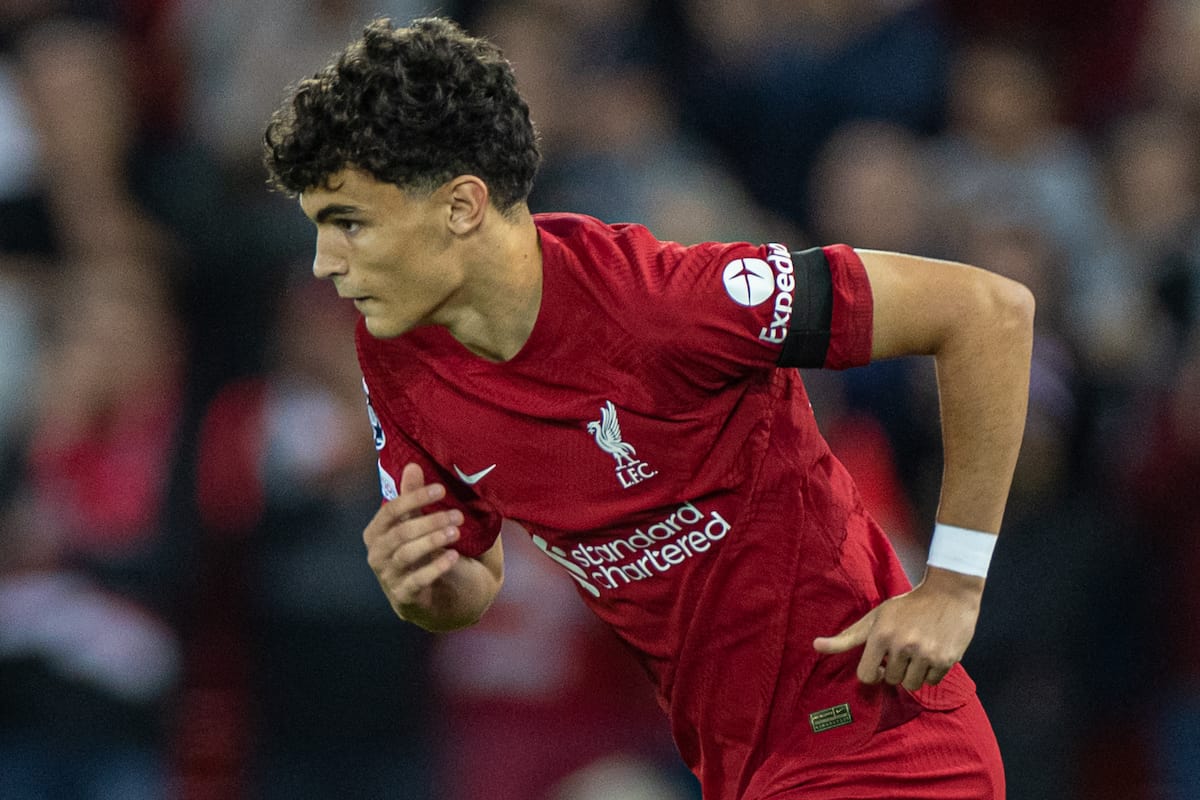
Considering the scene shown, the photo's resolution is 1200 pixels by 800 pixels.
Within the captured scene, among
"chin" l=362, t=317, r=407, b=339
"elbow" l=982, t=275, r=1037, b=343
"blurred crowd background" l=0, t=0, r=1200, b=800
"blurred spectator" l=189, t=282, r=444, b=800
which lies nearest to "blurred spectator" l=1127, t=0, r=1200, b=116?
"blurred crowd background" l=0, t=0, r=1200, b=800

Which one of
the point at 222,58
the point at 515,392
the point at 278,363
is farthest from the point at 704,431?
the point at 222,58

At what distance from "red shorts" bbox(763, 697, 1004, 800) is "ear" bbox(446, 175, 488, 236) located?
115 cm

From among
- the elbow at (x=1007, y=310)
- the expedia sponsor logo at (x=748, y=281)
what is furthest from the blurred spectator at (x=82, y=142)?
the elbow at (x=1007, y=310)

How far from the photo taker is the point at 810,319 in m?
2.84

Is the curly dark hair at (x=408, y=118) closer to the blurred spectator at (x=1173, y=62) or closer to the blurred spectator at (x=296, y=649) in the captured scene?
the blurred spectator at (x=296, y=649)

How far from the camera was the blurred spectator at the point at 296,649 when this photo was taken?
17.1 feet

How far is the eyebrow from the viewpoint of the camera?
2887 millimetres

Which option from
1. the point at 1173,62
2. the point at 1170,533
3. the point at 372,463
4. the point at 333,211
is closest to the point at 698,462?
the point at 333,211

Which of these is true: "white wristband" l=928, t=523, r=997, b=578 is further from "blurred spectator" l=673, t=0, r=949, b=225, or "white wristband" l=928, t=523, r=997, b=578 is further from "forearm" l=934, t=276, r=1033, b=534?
"blurred spectator" l=673, t=0, r=949, b=225

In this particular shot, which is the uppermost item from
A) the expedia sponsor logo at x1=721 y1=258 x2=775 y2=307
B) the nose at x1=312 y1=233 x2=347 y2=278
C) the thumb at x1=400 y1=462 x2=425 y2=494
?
the nose at x1=312 y1=233 x2=347 y2=278

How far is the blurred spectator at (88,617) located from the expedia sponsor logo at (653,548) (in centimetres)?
245

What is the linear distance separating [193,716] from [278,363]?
1.19m

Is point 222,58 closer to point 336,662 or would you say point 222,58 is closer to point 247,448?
point 247,448

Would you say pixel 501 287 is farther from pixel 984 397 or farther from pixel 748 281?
pixel 984 397
